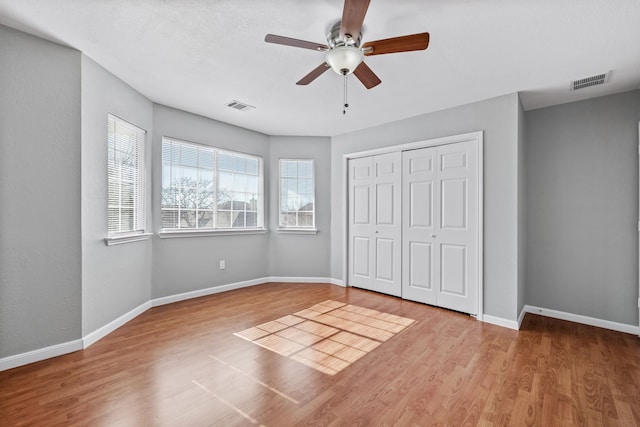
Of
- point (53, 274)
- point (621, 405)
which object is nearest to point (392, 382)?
point (621, 405)

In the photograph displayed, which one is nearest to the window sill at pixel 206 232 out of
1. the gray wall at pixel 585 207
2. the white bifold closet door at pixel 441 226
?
the white bifold closet door at pixel 441 226

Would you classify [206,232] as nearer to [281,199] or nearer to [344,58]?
[281,199]

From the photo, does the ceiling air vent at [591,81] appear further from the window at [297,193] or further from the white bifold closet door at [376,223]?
the window at [297,193]

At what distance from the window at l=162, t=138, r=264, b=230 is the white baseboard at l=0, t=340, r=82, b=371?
175 cm

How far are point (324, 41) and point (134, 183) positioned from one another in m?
2.86

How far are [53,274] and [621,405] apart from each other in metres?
4.50

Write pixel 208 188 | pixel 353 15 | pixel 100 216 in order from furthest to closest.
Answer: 1. pixel 208 188
2. pixel 100 216
3. pixel 353 15

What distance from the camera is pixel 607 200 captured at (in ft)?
11.3

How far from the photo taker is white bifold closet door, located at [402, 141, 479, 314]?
12.1ft

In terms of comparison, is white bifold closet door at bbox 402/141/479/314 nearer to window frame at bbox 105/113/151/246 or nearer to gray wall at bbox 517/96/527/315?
gray wall at bbox 517/96/527/315

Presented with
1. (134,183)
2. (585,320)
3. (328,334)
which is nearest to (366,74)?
(328,334)

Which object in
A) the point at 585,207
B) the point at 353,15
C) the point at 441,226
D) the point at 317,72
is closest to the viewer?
the point at 353,15

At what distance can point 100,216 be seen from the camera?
2984 mm

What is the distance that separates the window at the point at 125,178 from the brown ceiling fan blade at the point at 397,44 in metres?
2.87
